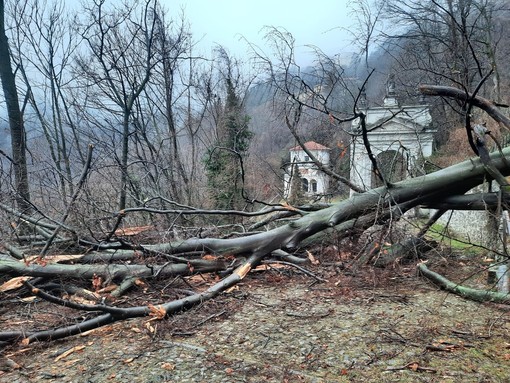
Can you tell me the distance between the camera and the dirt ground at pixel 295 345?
276cm

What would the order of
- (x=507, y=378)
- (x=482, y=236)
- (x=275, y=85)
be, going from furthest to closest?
(x=482, y=236), (x=275, y=85), (x=507, y=378)

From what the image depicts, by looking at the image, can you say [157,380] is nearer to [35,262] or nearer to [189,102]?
[35,262]

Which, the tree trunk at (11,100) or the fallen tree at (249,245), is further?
the tree trunk at (11,100)

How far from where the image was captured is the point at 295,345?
10.6 feet

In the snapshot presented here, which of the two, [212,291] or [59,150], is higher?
[59,150]

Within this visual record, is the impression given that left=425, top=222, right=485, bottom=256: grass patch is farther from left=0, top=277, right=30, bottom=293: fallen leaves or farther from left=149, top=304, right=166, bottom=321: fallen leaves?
left=0, top=277, right=30, bottom=293: fallen leaves

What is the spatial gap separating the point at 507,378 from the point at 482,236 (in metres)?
6.48

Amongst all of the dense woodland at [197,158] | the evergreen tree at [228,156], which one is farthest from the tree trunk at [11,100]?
the evergreen tree at [228,156]

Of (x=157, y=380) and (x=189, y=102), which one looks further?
(x=189, y=102)

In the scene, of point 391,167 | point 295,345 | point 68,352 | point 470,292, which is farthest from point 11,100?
point 470,292

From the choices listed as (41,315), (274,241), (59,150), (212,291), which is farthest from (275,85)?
(59,150)

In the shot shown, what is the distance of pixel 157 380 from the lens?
8.94 feet

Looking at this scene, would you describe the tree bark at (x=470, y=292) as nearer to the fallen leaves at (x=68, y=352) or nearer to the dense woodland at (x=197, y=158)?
the dense woodland at (x=197, y=158)

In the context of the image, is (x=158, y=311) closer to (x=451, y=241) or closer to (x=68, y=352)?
(x=68, y=352)
